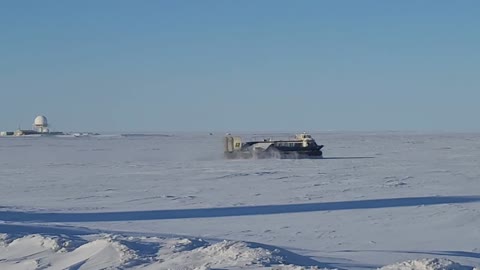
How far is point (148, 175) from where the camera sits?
2169 cm

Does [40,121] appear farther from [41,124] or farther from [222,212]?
[222,212]

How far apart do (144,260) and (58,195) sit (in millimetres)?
9723

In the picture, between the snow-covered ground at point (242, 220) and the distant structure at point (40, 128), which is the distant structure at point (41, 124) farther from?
the snow-covered ground at point (242, 220)

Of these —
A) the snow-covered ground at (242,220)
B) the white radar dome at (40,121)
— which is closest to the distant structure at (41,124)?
the white radar dome at (40,121)

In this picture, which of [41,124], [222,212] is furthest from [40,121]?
[222,212]

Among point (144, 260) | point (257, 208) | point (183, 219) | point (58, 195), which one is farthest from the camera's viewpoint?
point (58, 195)

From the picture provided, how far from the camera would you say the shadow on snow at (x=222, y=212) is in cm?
1135

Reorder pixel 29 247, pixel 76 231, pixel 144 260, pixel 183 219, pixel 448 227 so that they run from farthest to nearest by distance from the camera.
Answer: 1. pixel 183 219
2. pixel 448 227
3. pixel 76 231
4. pixel 29 247
5. pixel 144 260

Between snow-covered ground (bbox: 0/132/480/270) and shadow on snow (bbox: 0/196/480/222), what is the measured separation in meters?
0.02

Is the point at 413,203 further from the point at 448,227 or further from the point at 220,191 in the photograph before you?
the point at 220,191

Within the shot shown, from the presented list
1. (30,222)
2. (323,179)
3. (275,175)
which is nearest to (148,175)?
(275,175)

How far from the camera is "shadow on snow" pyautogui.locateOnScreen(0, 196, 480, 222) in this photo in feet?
37.2

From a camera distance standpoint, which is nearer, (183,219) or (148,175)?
(183,219)

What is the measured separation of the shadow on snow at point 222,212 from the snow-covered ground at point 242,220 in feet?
0.07
